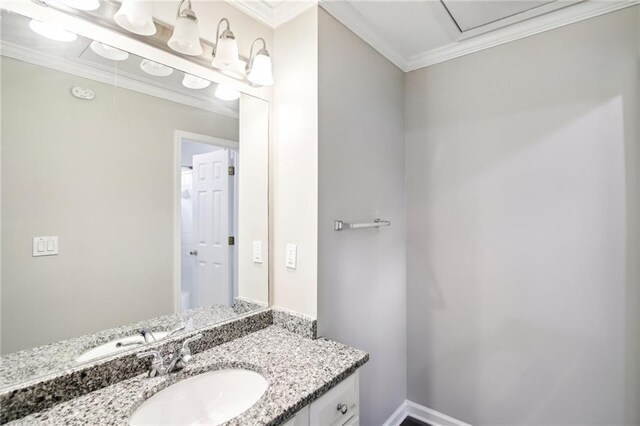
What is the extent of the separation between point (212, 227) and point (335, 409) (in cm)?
94

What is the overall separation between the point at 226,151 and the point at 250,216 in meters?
0.35

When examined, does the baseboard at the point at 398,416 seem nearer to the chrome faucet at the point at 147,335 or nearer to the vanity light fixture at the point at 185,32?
the chrome faucet at the point at 147,335

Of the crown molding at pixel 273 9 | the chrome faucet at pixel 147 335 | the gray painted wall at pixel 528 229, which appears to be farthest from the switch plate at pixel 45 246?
the gray painted wall at pixel 528 229

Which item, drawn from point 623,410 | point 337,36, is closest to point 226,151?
point 337,36

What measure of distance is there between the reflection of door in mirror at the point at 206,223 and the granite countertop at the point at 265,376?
10.0 inches

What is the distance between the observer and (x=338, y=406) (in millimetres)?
1153

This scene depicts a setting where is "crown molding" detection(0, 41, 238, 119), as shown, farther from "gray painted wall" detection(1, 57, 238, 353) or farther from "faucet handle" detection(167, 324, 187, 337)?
"faucet handle" detection(167, 324, 187, 337)

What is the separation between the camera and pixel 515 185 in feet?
5.82

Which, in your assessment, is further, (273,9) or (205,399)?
(273,9)

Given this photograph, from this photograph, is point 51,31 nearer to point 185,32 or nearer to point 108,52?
point 108,52

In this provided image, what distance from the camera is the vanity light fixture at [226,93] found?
1.46 metres

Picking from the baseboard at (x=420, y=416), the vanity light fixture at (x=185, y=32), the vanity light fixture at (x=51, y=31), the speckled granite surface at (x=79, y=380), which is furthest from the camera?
the baseboard at (x=420, y=416)

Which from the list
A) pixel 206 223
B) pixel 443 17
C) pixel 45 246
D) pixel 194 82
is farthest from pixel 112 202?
pixel 443 17

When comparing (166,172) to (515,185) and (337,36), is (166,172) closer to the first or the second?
(337,36)
